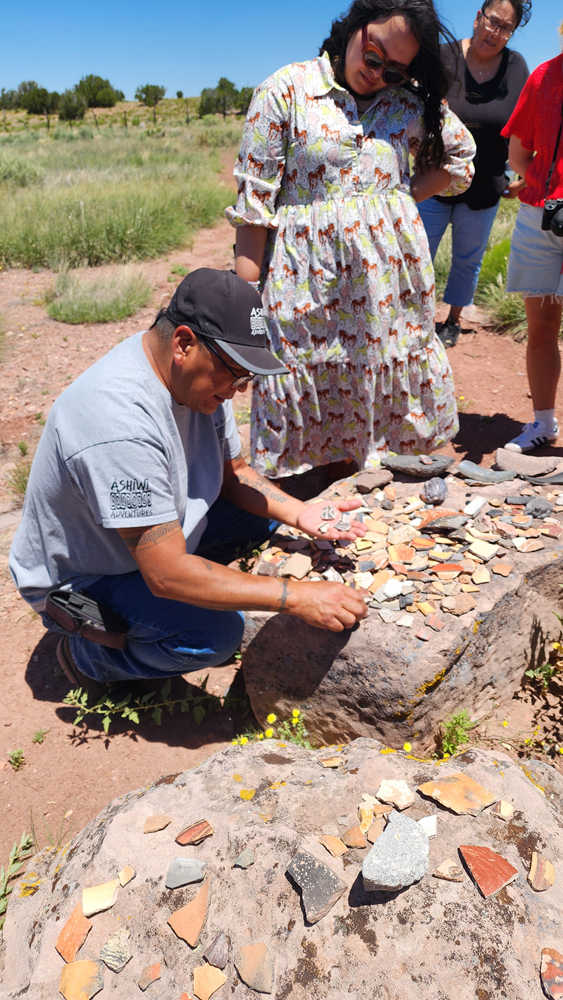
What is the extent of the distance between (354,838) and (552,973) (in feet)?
1.54

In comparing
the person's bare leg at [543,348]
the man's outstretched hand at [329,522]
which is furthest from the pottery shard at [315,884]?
the person's bare leg at [543,348]

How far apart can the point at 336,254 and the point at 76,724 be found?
2.23 metres

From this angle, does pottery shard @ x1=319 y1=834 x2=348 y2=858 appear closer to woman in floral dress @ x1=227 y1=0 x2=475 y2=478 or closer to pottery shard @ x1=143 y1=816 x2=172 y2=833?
pottery shard @ x1=143 y1=816 x2=172 y2=833

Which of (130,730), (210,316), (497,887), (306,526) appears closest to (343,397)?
(306,526)

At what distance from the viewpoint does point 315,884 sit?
1421 mm

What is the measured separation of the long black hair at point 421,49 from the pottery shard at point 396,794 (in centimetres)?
254

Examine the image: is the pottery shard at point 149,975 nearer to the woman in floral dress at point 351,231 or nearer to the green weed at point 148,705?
the green weed at point 148,705

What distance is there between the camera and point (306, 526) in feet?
8.18

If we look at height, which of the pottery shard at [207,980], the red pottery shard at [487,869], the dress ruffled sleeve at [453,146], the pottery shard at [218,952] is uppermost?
the dress ruffled sleeve at [453,146]

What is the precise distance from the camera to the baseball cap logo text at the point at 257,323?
186cm

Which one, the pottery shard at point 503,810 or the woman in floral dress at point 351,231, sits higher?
the woman in floral dress at point 351,231

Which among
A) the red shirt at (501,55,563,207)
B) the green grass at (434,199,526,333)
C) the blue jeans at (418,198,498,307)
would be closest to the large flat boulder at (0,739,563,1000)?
the red shirt at (501,55,563,207)

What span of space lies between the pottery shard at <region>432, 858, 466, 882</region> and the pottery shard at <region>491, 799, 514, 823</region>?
18cm

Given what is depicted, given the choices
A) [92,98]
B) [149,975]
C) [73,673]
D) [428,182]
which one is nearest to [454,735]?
[149,975]
